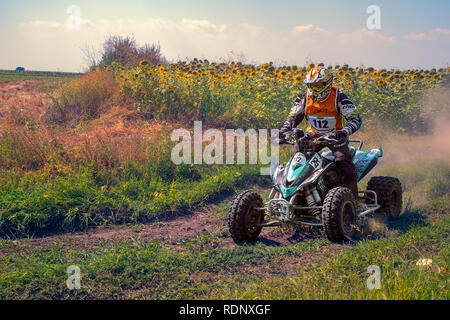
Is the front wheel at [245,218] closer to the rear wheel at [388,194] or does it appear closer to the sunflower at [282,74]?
the rear wheel at [388,194]

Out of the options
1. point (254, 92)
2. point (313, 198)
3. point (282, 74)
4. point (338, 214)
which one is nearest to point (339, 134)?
point (313, 198)

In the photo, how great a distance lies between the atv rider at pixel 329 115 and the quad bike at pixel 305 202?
128 mm

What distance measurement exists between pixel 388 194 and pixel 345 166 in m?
1.02

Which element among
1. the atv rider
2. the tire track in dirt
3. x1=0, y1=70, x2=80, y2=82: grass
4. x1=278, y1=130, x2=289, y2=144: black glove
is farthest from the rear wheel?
x1=0, y1=70, x2=80, y2=82: grass

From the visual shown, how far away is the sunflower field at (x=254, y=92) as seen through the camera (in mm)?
11570

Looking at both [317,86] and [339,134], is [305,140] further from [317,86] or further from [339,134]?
[317,86]

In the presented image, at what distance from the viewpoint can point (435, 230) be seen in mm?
6027

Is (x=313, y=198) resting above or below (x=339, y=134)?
below

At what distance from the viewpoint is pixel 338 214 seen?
5562 mm

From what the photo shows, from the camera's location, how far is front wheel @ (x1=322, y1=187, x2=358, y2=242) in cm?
556

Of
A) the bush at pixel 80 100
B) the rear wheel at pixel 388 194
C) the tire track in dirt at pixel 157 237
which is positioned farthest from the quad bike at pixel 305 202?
the bush at pixel 80 100

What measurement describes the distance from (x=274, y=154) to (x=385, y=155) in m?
2.98
